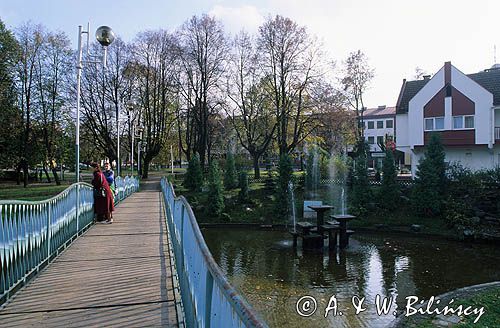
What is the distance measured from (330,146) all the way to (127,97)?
2291 cm

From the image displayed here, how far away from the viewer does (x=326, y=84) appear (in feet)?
108

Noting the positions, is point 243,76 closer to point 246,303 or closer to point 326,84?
point 326,84

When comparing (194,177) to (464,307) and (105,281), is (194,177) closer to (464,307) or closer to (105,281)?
(464,307)

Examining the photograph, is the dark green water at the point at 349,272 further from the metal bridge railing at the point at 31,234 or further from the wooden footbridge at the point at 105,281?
the metal bridge railing at the point at 31,234

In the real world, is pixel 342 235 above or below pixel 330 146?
below

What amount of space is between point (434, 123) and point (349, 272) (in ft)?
65.2

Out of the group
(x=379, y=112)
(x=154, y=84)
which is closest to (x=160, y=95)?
(x=154, y=84)

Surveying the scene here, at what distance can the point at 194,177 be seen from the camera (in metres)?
29.8

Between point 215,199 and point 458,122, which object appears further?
point 458,122

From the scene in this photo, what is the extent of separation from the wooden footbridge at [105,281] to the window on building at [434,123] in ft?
84.0

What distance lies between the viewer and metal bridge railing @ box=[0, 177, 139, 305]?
4680 mm

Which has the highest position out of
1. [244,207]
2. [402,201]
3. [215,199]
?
[215,199]

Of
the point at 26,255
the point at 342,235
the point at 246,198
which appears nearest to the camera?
the point at 26,255

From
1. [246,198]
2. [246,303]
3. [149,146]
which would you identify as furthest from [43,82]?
[246,303]
